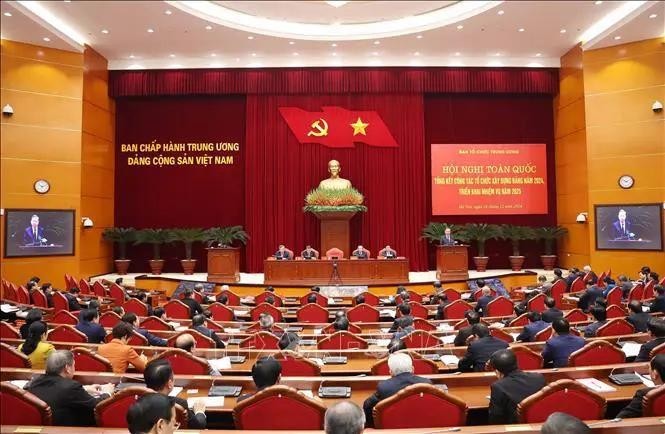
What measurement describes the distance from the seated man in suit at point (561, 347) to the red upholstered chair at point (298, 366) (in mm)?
1653

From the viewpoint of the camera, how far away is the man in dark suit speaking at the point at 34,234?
9977 millimetres

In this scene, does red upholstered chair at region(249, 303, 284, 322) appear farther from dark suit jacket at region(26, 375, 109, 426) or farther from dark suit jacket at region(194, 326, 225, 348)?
dark suit jacket at region(26, 375, 109, 426)

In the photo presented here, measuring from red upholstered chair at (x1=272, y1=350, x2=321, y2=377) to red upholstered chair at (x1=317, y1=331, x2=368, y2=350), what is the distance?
804mm

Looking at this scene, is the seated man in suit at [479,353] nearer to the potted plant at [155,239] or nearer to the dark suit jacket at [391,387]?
the dark suit jacket at [391,387]

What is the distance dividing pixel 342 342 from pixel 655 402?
2289 millimetres

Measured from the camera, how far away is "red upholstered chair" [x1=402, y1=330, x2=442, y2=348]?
13.1 ft

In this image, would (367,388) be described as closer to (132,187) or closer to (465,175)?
(465,175)

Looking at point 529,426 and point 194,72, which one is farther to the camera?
point 194,72

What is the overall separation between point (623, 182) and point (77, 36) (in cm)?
1227

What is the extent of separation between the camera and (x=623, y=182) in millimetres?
10562

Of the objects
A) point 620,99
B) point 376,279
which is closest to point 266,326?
point 376,279

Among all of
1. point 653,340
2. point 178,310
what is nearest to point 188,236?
point 178,310

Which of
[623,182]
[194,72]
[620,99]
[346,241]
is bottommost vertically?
[346,241]

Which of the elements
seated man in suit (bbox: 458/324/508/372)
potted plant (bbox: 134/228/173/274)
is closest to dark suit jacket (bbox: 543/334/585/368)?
seated man in suit (bbox: 458/324/508/372)
